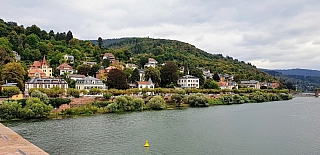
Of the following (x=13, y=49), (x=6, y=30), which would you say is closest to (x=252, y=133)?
(x=13, y=49)

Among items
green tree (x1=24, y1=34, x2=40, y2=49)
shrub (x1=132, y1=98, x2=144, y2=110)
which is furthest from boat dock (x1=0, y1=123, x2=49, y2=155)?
green tree (x1=24, y1=34, x2=40, y2=49)

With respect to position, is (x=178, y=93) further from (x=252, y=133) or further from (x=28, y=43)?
(x=28, y=43)

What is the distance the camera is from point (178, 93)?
60.1 meters

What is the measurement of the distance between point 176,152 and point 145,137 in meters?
5.70

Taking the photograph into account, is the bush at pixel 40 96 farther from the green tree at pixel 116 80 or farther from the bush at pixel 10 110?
the green tree at pixel 116 80

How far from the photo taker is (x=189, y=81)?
3110 inches

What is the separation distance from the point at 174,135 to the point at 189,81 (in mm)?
50879

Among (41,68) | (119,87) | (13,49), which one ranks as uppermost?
(13,49)

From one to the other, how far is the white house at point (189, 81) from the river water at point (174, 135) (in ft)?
129

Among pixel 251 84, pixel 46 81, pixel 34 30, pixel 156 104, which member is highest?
pixel 34 30

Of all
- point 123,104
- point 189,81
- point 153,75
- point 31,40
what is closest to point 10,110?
point 123,104

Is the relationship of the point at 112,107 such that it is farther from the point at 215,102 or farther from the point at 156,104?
the point at 215,102

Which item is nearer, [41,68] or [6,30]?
[41,68]

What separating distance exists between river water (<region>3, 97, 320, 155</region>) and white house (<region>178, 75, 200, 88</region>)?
39.3 meters
